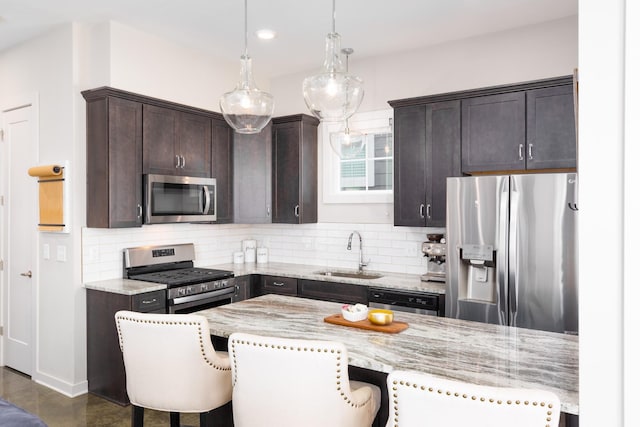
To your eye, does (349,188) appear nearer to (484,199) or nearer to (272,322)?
(484,199)

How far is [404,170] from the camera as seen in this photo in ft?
13.5

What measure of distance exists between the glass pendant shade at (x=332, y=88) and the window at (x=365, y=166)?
2326 mm

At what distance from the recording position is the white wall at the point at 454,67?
381 centimetres

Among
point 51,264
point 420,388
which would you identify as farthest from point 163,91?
point 420,388

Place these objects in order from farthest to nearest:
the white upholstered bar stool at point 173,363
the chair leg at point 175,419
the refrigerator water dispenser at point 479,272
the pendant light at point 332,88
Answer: the refrigerator water dispenser at point 479,272 < the chair leg at point 175,419 < the pendant light at point 332,88 < the white upholstered bar stool at point 173,363

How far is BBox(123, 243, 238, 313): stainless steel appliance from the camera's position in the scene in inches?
151

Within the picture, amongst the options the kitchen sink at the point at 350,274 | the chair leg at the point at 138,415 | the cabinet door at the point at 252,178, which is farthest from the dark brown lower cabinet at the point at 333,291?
the chair leg at the point at 138,415

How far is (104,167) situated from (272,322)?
2.07 metres

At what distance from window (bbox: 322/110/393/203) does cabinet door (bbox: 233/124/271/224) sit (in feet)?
2.05

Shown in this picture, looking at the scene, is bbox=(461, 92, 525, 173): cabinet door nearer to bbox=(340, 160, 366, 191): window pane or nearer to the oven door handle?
bbox=(340, 160, 366, 191): window pane

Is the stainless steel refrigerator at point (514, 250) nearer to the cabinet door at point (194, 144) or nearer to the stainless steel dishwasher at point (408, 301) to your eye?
the stainless steel dishwasher at point (408, 301)

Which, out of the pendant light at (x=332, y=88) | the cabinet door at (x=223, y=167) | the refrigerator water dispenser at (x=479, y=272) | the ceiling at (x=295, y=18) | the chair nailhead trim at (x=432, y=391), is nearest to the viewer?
the chair nailhead trim at (x=432, y=391)

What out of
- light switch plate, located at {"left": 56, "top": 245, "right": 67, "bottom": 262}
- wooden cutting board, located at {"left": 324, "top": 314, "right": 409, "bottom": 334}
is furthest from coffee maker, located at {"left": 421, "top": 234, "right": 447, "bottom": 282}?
light switch plate, located at {"left": 56, "top": 245, "right": 67, "bottom": 262}

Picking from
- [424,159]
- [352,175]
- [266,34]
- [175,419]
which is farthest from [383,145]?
[175,419]
